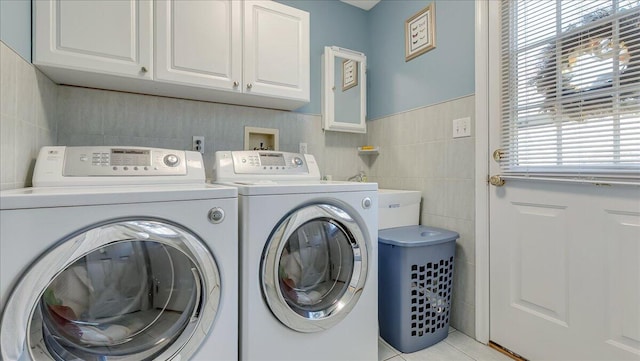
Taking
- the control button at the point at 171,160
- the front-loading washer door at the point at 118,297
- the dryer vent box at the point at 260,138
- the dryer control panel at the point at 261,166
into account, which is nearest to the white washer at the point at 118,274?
the front-loading washer door at the point at 118,297

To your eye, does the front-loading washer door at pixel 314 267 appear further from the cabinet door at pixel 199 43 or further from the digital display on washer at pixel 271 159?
the cabinet door at pixel 199 43

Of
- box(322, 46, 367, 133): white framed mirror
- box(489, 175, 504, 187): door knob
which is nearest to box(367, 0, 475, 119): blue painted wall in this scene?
box(322, 46, 367, 133): white framed mirror

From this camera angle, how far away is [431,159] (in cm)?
198

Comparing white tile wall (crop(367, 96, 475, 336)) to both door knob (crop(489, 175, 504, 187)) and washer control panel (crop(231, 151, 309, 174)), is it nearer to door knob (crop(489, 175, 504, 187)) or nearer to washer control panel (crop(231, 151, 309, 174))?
door knob (crop(489, 175, 504, 187))

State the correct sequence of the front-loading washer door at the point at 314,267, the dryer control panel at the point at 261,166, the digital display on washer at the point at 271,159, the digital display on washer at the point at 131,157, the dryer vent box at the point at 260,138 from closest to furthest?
the front-loading washer door at the point at 314,267 → the digital display on washer at the point at 131,157 → the dryer control panel at the point at 261,166 → the digital display on washer at the point at 271,159 → the dryer vent box at the point at 260,138

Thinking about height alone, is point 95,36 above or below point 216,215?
above

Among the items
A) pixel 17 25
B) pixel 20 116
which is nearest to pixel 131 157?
pixel 20 116

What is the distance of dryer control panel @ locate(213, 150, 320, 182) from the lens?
5.43 ft

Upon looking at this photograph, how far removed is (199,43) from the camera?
1.59 m

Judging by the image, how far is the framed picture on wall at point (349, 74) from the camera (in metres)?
2.38

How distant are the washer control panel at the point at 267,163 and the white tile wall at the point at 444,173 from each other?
0.82m

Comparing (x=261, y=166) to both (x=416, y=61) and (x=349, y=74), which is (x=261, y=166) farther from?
(x=416, y=61)

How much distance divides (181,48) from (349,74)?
1314 millimetres

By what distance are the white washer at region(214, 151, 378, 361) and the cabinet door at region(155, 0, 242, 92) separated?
Answer: 0.75 meters
